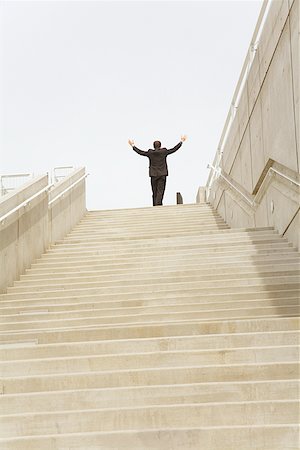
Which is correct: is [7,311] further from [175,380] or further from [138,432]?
[138,432]

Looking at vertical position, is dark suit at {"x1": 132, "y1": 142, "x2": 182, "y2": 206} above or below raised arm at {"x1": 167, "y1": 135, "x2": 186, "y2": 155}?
below

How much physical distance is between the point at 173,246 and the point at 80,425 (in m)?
5.01

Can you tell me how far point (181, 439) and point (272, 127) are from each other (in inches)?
231

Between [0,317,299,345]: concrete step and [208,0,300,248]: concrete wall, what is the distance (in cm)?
272

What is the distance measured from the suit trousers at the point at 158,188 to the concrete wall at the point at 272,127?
3.52 metres

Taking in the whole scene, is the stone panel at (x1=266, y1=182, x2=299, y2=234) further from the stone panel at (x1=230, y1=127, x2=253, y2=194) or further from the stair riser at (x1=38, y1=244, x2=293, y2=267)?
the stone panel at (x1=230, y1=127, x2=253, y2=194)

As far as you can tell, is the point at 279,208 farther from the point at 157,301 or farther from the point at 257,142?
the point at 157,301

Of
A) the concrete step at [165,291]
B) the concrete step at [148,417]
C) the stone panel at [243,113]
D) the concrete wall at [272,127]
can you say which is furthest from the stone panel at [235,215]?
the concrete step at [148,417]

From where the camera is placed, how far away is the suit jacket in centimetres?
1552

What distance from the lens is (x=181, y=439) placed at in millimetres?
3725

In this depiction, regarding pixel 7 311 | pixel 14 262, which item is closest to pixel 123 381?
pixel 7 311

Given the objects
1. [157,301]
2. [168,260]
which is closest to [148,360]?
[157,301]

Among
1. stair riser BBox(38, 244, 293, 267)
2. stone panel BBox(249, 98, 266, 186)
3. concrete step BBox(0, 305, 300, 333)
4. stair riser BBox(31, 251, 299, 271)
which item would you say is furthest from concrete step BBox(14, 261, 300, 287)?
stone panel BBox(249, 98, 266, 186)

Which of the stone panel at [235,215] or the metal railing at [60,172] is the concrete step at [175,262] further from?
the metal railing at [60,172]
